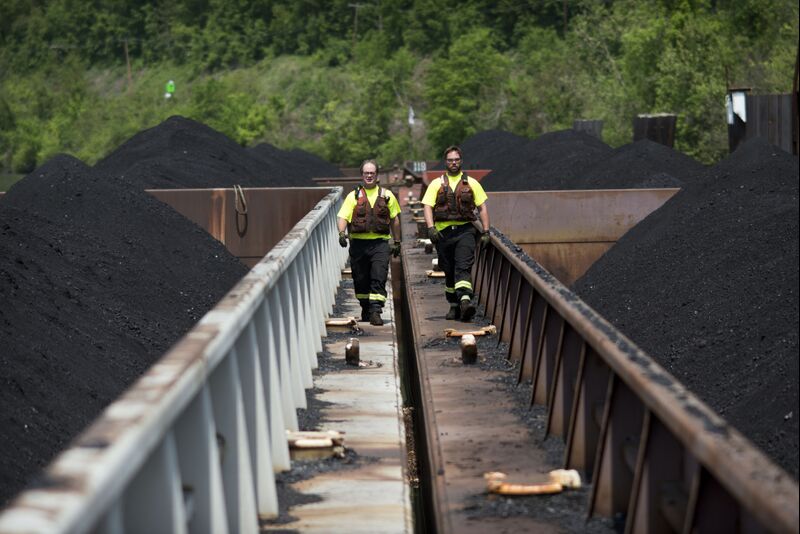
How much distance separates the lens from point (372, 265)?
13.3 metres

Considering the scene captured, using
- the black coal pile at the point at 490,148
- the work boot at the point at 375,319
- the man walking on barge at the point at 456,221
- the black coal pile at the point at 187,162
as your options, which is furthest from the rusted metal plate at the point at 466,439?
the black coal pile at the point at 490,148

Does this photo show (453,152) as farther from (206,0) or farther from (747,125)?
(206,0)

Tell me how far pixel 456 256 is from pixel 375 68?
8991 cm

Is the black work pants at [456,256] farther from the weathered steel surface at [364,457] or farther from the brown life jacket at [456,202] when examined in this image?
the weathered steel surface at [364,457]

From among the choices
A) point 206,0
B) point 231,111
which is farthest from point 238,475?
point 206,0

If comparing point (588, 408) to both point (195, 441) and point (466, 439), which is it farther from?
point (195, 441)

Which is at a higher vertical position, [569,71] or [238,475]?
[569,71]

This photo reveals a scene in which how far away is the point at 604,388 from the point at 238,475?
2003 mm

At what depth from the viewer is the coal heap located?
27822 mm

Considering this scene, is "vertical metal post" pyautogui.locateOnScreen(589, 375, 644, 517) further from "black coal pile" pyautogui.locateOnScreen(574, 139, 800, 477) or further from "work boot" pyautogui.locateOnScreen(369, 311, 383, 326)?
"work boot" pyautogui.locateOnScreen(369, 311, 383, 326)

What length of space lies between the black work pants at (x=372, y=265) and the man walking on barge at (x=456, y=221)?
21.8 inches

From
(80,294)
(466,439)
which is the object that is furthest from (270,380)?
(80,294)

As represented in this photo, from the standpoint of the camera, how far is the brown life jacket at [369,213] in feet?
42.8

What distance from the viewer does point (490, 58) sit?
80938 mm
